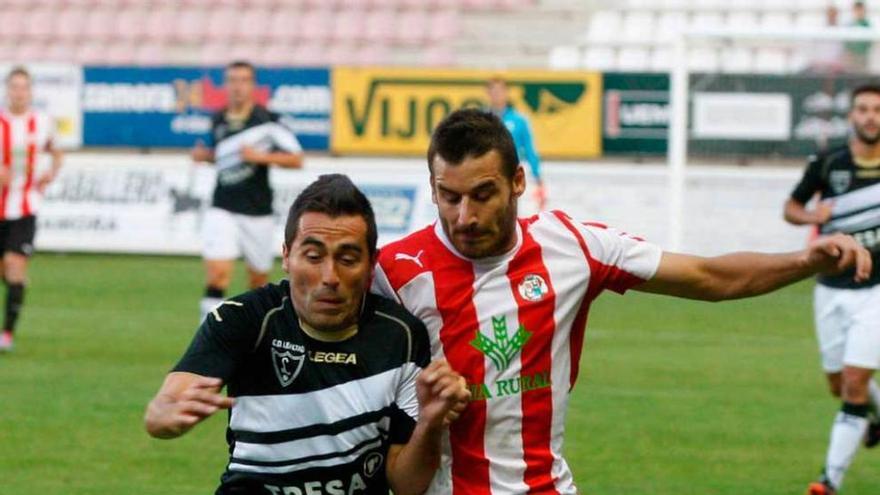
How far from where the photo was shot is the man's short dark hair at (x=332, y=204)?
463cm

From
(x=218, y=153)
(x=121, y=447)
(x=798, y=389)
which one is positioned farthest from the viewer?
(x=218, y=153)

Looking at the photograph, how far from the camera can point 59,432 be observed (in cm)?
1031

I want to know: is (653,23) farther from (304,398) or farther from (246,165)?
(304,398)

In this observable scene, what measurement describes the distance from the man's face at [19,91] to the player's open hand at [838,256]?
11.0 meters

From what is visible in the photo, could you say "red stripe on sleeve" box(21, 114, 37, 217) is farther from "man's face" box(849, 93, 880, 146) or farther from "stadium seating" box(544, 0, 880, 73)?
"stadium seating" box(544, 0, 880, 73)

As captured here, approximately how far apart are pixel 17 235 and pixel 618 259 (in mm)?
10173

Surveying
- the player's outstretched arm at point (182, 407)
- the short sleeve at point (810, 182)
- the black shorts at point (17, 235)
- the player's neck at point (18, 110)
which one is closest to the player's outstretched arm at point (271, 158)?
the black shorts at point (17, 235)

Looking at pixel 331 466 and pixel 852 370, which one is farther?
pixel 852 370

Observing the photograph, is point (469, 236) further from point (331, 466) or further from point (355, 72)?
point (355, 72)

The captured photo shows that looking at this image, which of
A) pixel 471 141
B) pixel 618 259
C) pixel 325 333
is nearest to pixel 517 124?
pixel 618 259

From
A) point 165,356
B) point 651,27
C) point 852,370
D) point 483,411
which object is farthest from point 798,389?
point 651,27

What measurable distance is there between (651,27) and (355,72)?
5.15m

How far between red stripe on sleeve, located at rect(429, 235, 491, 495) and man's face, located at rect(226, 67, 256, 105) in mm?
9816

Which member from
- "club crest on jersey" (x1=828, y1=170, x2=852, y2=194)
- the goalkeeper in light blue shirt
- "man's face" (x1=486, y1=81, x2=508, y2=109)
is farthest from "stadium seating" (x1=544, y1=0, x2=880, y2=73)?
"club crest on jersey" (x1=828, y1=170, x2=852, y2=194)
